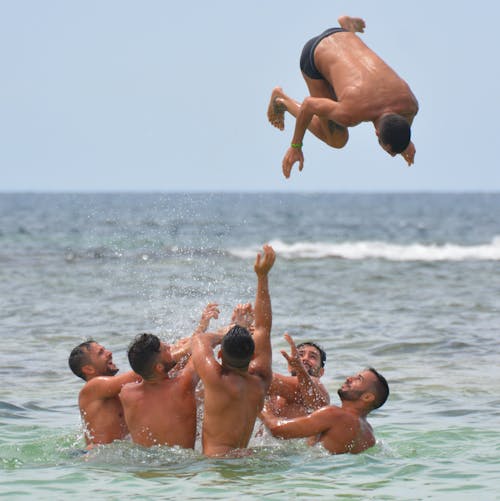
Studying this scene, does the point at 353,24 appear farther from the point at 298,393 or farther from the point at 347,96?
the point at 298,393

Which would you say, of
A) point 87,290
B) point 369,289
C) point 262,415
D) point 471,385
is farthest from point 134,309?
point 262,415

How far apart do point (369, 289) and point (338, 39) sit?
15146 millimetres

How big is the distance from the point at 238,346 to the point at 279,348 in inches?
271

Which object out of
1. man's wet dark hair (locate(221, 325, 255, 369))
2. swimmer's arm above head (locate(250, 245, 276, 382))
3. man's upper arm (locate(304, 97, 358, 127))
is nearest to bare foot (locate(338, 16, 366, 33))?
man's upper arm (locate(304, 97, 358, 127))

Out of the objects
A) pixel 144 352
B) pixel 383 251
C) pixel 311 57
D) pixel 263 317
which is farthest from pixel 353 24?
pixel 383 251

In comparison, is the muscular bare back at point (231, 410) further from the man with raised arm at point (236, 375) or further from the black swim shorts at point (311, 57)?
the black swim shorts at point (311, 57)

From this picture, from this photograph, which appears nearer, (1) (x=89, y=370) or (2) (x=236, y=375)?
(2) (x=236, y=375)

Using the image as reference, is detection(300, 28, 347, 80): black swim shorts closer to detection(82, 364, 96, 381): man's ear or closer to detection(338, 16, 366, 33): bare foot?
detection(338, 16, 366, 33): bare foot

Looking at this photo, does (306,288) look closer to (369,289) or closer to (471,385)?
(369,289)

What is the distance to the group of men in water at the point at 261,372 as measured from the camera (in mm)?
7934

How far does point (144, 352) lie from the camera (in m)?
7.98

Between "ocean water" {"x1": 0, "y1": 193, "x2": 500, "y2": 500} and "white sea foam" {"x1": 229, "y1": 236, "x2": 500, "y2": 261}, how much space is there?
0.18 meters

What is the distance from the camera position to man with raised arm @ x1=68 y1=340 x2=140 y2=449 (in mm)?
8500

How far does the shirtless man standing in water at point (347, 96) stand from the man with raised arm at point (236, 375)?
3.62 feet
